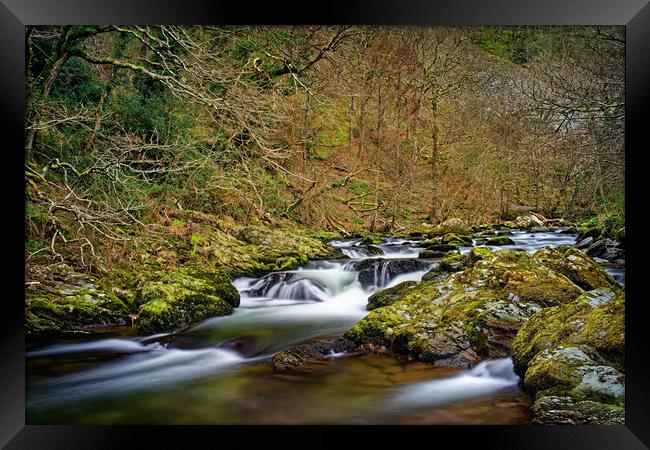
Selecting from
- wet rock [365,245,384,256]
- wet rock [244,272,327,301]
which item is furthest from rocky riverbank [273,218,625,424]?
wet rock [244,272,327,301]

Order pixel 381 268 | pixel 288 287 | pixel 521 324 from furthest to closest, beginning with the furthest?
1. pixel 288 287
2. pixel 381 268
3. pixel 521 324

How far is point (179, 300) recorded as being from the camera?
383 cm

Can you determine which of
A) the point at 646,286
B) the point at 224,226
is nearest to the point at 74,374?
the point at 224,226

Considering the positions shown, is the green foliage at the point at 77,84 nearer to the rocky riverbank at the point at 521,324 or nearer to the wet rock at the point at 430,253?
the rocky riverbank at the point at 521,324

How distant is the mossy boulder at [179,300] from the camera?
12.4 ft

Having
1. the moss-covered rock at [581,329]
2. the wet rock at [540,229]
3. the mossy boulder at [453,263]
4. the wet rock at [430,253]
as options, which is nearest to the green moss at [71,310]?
the wet rock at [430,253]

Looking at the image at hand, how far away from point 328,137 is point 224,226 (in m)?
1.05

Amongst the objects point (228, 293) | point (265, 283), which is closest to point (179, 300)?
point (228, 293)

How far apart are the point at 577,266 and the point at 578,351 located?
62cm

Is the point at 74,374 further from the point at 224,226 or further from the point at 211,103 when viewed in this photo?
the point at 211,103

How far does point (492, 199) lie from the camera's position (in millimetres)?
3684

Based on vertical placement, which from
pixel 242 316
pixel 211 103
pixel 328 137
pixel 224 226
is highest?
pixel 211 103

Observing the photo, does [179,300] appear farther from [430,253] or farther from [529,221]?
[529,221]

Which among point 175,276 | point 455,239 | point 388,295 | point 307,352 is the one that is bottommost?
point 307,352
